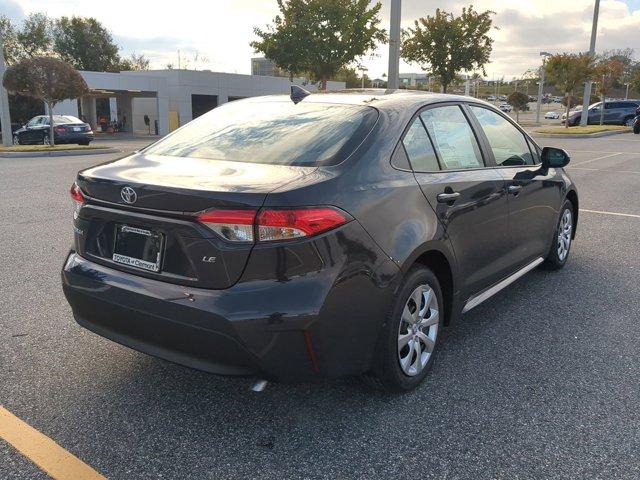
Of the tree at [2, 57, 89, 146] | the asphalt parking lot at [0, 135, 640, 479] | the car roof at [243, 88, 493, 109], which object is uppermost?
the tree at [2, 57, 89, 146]

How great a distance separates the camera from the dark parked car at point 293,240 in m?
2.57

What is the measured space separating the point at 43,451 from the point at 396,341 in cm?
174

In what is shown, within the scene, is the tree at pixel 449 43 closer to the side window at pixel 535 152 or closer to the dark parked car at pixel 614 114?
the dark parked car at pixel 614 114

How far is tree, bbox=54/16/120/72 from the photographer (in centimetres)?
5597

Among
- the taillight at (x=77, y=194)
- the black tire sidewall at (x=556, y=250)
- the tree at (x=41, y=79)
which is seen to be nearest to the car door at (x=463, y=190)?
the black tire sidewall at (x=556, y=250)

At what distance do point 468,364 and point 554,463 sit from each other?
1021 millimetres

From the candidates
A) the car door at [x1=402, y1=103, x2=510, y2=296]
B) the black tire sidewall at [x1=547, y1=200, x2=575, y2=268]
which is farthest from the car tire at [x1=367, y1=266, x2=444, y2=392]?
the black tire sidewall at [x1=547, y1=200, x2=575, y2=268]

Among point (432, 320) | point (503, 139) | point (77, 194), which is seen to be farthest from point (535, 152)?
point (77, 194)

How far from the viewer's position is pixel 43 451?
8.67 ft

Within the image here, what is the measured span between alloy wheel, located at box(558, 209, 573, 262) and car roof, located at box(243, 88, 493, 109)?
2.02 meters

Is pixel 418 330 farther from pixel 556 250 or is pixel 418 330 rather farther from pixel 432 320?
pixel 556 250

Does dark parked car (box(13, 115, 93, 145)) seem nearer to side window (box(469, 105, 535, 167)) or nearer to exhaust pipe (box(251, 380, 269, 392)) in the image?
side window (box(469, 105, 535, 167))

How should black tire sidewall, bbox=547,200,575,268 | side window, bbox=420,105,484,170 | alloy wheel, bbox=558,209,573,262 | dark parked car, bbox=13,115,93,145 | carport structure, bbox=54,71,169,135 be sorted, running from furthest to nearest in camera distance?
1. carport structure, bbox=54,71,169,135
2. dark parked car, bbox=13,115,93,145
3. alloy wheel, bbox=558,209,573,262
4. black tire sidewall, bbox=547,200,575,268
5. side window, bbox=420,105,484,170

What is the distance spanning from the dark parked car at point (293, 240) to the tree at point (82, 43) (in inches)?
2324
